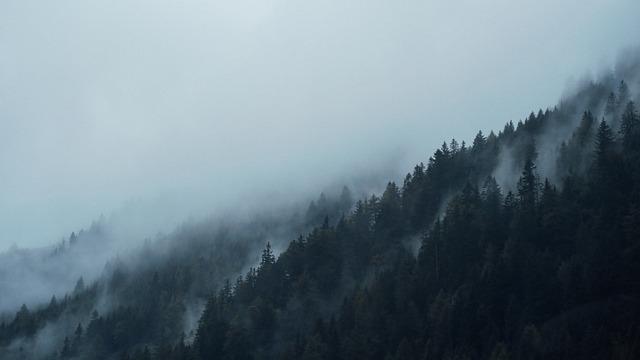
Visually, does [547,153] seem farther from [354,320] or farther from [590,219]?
[354,320]

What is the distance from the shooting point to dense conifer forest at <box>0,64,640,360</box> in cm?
11538

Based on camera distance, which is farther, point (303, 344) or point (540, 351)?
point (303, 344)

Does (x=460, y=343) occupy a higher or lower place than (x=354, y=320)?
lower

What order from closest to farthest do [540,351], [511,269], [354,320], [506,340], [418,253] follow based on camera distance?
[540,351]
[506,340]
[511,269]
[354,320]
[418,253]

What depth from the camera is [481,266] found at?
444ft

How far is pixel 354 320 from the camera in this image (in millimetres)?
142500

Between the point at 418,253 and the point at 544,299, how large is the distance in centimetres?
3753

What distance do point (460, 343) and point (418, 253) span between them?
114 ft

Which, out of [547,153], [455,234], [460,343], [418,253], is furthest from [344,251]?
[460,343]

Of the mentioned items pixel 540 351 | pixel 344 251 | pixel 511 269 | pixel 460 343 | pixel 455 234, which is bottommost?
pixel 540 351

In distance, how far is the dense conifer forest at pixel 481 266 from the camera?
379ft

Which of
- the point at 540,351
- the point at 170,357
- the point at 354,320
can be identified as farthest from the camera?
the point at 170,357

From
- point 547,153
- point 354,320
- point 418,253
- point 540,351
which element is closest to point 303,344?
point 354,320

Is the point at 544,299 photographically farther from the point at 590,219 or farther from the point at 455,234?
the point at 455,234
